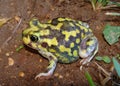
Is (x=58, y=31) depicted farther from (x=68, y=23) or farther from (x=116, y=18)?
(x=116, y=18)

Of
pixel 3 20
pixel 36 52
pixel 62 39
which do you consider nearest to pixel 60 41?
pixel 62 39

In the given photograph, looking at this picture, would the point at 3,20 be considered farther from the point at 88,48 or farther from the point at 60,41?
the point at 88,48

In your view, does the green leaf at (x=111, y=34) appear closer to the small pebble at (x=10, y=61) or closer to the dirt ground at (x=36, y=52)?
the dirt ground at (x=36, y=52)

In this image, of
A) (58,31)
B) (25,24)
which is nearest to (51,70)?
(58,31)

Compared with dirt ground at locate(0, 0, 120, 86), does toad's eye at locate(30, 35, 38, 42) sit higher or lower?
higher

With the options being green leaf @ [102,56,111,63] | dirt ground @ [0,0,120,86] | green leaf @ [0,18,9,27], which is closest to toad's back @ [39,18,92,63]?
dirt ground @ [0,0,120,86]

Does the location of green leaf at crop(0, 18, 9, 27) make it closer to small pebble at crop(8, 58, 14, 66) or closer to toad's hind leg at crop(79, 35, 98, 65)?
small pebble at crop(8, 58, 14, 66)

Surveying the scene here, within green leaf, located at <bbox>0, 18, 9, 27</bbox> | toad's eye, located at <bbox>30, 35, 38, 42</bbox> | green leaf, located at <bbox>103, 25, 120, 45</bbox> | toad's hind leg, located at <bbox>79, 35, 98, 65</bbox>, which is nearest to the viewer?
toad's eye, located at <bbox>30, 35, 38, 42</bbox>
